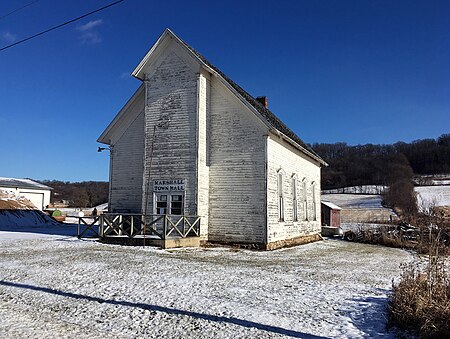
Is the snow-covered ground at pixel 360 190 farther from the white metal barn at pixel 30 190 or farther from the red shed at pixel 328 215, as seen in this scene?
the white metal barn at pixel 30 190

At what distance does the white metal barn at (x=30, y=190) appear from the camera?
42.7m

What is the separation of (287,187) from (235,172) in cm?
382

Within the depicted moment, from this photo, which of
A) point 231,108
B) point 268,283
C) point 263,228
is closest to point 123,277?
point 268,283

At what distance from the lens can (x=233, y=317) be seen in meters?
6.58

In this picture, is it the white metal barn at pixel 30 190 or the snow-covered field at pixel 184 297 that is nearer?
the snow-covered field at pixel 184 297

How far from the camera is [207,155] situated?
18.2 meters

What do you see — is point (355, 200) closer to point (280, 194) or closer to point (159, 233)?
point (280, 194)

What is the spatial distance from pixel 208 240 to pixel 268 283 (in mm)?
8917

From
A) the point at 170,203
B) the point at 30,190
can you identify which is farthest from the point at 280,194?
the point at 30,190

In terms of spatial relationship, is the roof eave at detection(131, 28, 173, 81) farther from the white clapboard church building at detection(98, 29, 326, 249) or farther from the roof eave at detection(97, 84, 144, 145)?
the roof eave at detection(97, 84, 144, 145)

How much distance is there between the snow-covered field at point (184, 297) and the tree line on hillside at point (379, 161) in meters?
96.9

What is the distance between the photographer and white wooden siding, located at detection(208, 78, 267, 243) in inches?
676

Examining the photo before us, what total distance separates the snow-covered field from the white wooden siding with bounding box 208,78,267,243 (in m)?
4.41

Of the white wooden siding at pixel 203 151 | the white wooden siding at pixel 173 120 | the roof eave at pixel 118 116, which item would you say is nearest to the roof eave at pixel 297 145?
the white wooden siding at pixel 203 151
